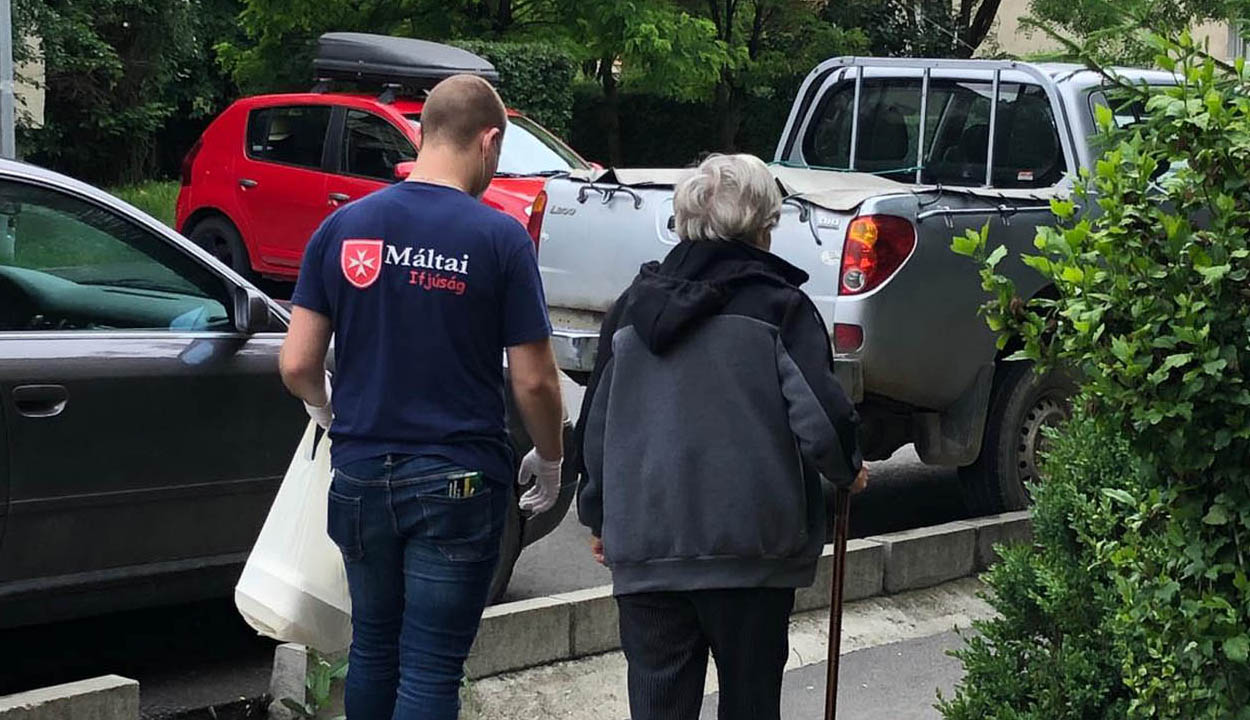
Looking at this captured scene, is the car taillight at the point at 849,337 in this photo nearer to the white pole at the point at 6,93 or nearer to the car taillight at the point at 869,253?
the car taillight at the point at 869,253

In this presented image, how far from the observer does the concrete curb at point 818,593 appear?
564cm

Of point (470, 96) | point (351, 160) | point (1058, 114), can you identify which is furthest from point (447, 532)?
point (351, 160)

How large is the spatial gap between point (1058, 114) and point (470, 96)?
5016 mm

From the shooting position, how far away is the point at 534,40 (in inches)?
830

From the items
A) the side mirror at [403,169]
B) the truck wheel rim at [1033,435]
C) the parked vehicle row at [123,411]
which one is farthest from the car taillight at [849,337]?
the side mirror at [403,169]

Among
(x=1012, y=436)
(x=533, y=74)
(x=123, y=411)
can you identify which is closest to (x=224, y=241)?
(x=533, y=74)

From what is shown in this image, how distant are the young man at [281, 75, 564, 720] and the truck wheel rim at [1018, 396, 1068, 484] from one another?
423 cm

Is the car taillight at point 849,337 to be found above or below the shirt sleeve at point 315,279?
below

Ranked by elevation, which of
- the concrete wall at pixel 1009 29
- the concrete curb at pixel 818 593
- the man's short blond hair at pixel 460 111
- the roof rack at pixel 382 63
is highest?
the concrete wall at pixel 1009 29

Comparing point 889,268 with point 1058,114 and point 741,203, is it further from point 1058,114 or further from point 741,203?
point 741,203

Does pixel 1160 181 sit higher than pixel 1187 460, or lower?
higher

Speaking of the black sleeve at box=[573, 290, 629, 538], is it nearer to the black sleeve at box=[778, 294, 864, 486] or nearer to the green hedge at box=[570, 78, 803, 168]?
the black sleeve at box=[778, 294, 864, 486]

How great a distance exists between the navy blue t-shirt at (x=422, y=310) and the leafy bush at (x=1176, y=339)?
1.08 meters

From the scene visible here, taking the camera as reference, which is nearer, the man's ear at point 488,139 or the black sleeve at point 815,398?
the black sleeve at point 815,398
